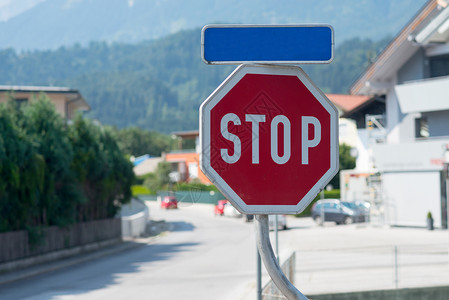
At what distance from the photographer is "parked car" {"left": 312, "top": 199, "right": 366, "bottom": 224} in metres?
45.5

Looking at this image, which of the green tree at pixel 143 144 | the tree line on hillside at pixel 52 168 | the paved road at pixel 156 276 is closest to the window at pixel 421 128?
the paved road at pixel 156 276

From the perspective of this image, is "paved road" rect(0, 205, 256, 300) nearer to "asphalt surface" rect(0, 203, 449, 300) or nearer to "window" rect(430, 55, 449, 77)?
"asphalt surface" rect(0, 203, 449, 300)

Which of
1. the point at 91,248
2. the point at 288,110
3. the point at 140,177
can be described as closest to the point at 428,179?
the point at 140,177

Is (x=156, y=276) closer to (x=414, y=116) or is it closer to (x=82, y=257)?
(x=82, y=257)

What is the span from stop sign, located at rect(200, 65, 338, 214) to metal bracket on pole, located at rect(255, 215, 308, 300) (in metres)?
0.06

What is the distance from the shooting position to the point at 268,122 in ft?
8.62

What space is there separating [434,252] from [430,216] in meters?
18.7

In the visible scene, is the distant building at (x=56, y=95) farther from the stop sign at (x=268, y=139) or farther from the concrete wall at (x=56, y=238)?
the stop sign at (x=268, y=139)

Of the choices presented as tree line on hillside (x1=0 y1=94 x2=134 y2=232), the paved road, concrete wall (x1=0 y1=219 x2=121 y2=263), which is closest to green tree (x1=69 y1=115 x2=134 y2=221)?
tree line on hillside (x1=0 y1=94 x2=134 y2=232)

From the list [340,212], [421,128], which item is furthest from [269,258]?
[340,212]

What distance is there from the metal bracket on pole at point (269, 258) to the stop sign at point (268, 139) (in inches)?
2.3

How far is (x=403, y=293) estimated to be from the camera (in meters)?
12.3

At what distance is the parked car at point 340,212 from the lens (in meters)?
45.5

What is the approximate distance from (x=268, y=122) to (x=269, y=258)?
0.51 metres
